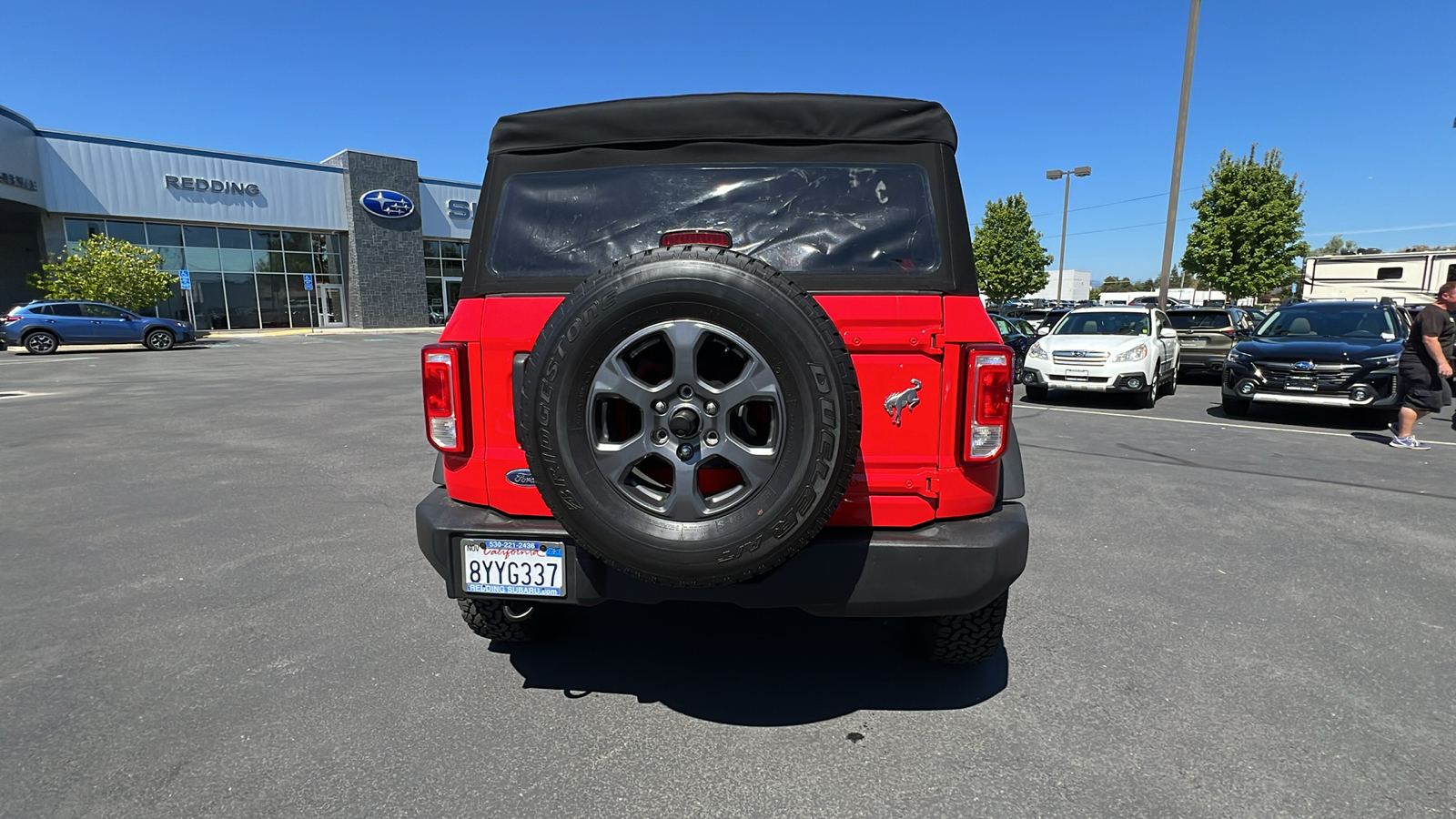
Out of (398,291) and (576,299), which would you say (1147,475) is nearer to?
(576,299)

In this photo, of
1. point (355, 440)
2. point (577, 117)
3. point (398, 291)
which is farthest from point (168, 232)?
point (577, 117)

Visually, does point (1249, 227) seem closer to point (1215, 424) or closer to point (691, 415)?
point (1215, 424)

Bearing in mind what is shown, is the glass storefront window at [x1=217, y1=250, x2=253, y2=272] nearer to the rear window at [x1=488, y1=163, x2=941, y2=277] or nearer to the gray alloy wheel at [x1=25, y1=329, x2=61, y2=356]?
the gray alloy wheel at [x1=25, y1=329, x2=61, y2=356]

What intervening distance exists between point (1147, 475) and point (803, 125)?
5229 mm

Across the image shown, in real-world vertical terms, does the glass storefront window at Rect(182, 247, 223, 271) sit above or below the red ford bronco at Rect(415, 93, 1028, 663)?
above

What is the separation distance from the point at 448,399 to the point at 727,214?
1209 mm

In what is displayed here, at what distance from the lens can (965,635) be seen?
285 cm

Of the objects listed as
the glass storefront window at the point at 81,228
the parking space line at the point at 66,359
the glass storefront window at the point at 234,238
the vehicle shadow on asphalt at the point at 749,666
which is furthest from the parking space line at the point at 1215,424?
the glass storefront window at the point at 81,228

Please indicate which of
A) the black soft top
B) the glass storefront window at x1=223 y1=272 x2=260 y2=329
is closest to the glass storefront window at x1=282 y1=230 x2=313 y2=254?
the glass storefront window at x1=223 y1=272 x2=260 y2=329

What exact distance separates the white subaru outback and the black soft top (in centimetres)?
915

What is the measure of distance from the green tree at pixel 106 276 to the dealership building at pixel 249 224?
266 cm

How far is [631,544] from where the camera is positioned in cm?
212

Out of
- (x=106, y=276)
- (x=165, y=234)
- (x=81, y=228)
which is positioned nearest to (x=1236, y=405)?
(x=106, y=276)

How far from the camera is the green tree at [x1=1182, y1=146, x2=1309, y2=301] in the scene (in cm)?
2945
